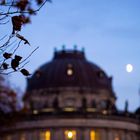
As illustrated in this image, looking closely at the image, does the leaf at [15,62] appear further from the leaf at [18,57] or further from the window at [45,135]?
the window at [45,135]

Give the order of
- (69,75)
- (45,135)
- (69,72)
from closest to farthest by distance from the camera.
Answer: (45,135) < (69,75) < (69,72)

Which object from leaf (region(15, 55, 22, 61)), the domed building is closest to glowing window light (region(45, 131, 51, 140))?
the domed building

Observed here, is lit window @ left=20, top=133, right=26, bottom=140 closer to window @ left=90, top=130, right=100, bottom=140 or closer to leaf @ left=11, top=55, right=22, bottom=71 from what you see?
window @ left=90, top=130, right=100, bottom=140

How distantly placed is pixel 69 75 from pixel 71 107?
6256mm

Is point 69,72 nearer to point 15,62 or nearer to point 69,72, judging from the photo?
point 69,72

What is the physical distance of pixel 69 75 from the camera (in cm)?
8375

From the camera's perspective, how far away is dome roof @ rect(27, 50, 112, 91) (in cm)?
8206

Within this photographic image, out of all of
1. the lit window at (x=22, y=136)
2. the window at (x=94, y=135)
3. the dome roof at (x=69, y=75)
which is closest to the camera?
the window at (x=94, y=135)

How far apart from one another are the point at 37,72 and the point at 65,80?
18.0ft

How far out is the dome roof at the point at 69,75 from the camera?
8206cm

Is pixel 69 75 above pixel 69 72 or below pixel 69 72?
below

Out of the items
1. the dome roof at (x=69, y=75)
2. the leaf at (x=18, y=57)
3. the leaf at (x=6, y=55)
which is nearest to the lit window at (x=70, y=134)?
the dome roof at (x=69, y=75)

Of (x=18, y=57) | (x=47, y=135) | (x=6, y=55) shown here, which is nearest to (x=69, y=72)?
(x=47, y=135)

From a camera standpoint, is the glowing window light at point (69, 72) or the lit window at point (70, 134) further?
the glowing window light at point (69, 72)
